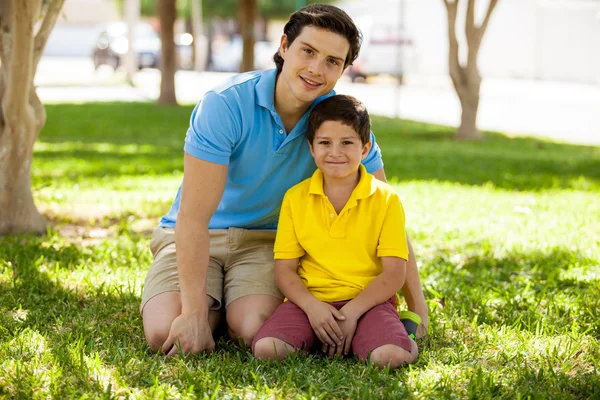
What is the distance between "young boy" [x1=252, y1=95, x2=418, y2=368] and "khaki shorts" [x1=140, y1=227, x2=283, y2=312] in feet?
0.71

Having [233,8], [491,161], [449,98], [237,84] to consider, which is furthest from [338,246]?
[233,8]

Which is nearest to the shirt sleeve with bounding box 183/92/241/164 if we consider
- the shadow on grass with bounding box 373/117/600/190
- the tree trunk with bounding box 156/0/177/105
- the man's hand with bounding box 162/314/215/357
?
the man's hand with bounding box 162/314/215/357

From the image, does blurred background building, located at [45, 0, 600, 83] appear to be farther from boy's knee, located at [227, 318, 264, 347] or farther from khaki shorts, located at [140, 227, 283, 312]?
boy's knee, located at [227, 318, 264, 347]

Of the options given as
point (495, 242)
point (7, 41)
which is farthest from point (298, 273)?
point (7, 41)

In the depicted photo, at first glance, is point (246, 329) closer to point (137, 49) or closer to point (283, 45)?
point (283, 45)

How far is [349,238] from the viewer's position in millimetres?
3193

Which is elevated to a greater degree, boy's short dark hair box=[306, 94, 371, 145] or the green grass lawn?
boy's short dark hair box=[306, 94, 371, 145]

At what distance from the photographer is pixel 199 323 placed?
310cm

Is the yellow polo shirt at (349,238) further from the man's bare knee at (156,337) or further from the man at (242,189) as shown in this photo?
the man's bare knee at (156,337)

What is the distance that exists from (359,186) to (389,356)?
2.18ft

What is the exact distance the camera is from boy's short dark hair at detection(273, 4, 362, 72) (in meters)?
3.17

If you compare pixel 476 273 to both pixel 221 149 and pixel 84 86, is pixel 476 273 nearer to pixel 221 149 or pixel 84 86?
pixel 221 149

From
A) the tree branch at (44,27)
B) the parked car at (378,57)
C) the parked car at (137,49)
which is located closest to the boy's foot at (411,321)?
the tree branch at (44,27)

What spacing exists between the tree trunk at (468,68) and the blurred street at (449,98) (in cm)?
155
